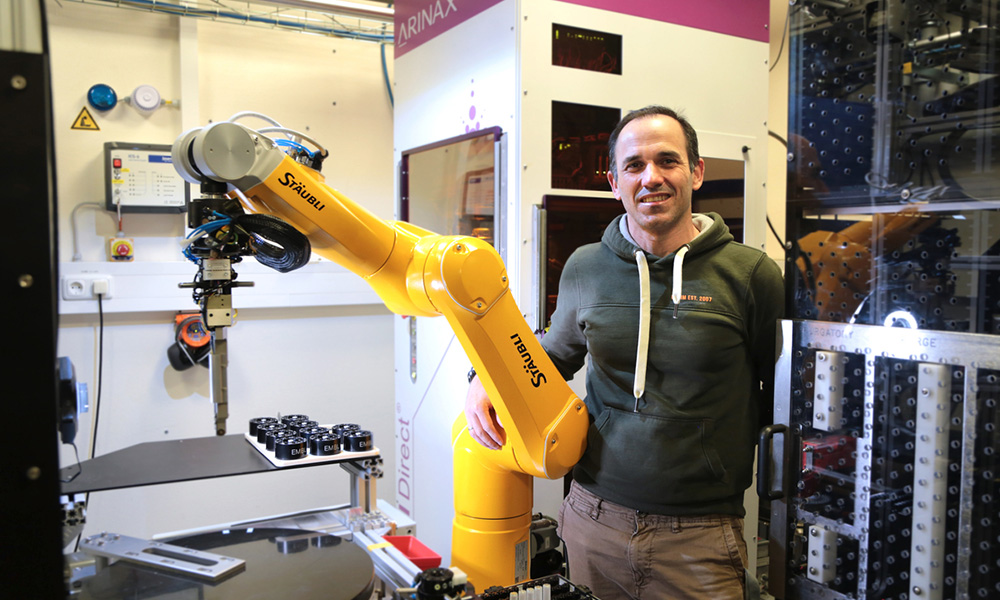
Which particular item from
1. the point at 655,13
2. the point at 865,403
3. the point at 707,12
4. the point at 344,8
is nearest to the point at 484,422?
the point at 865,403

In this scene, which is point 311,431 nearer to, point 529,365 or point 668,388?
point 529,365

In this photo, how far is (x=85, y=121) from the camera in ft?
9.62

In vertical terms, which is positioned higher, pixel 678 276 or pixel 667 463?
pixel 678 276

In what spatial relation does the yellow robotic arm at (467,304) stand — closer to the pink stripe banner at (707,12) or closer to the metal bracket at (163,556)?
the metal bracket at (163,556)

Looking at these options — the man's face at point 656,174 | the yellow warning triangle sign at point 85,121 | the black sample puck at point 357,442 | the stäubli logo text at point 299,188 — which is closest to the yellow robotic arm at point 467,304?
the stäubli logo text at point 299,188

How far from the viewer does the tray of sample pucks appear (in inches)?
61.4

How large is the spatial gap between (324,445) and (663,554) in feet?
2.60

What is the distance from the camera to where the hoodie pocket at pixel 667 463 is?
59.2 inches

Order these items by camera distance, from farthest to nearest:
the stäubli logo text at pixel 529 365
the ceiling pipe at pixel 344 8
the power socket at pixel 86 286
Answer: the ceiling pipe at pixel 344 8 → the power socket at pixel 86 286 → the stäubli logo text at pixel 529 365

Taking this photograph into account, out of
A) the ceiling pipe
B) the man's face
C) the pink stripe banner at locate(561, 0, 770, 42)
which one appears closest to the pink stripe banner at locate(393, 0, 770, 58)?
the pink stripe banner at locate(561, 0, 770, 42)

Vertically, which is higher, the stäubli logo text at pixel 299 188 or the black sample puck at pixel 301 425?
the stäubli logo text at pixel 299 188

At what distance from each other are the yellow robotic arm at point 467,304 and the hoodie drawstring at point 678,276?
312mm

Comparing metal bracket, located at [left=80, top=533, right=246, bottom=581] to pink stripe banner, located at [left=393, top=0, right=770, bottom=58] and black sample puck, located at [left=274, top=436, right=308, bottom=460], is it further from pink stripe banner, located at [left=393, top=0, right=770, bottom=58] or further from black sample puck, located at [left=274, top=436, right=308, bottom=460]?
pink stripe banner, located at [left=393, top=0, right=770, bottom=58]

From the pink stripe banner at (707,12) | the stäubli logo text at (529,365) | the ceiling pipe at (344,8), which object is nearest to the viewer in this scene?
Result: the stäubli logo text at (529,365)
